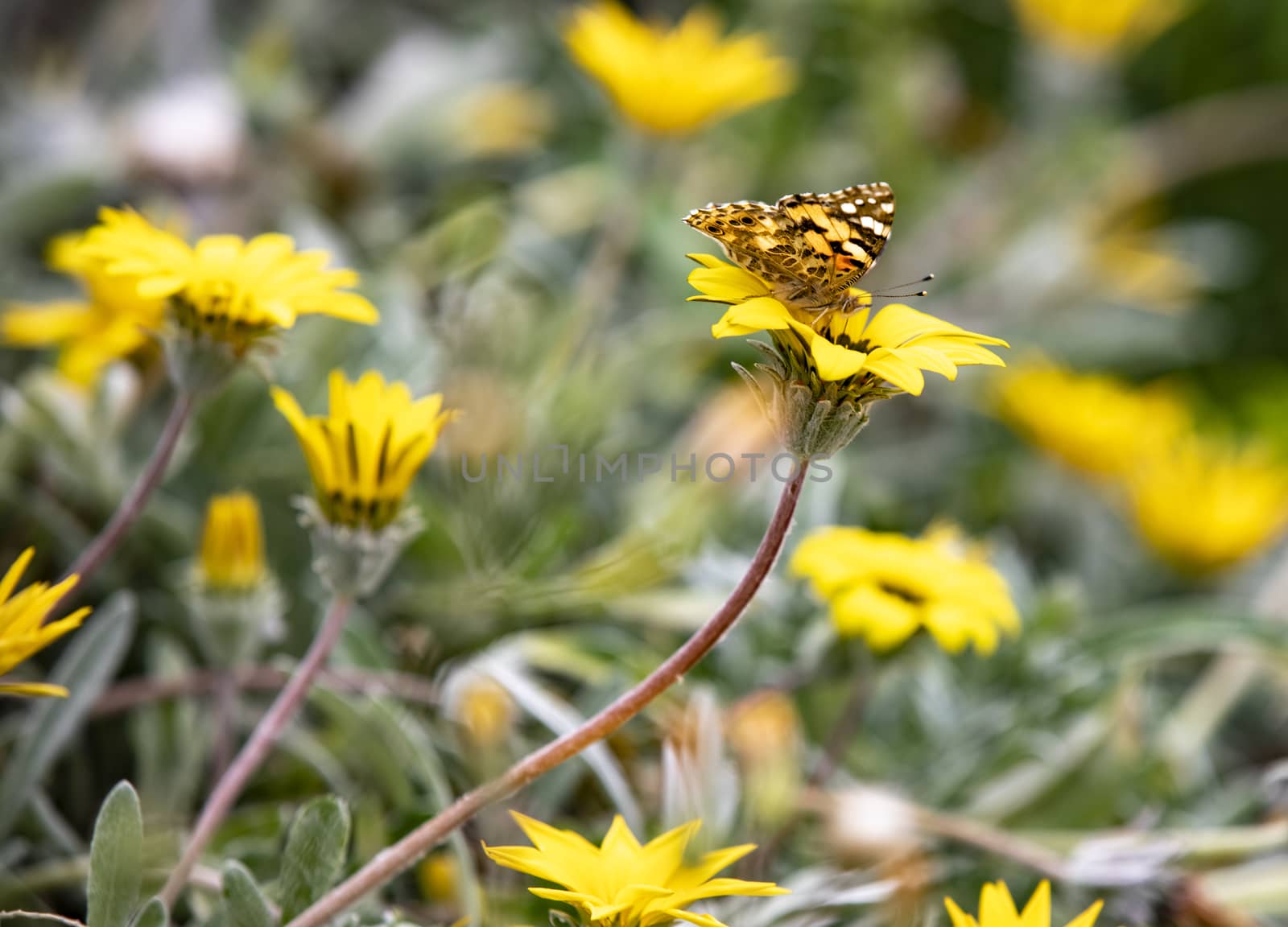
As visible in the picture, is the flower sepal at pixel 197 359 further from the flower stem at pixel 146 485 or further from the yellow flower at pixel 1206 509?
the yellow flower at pixel 1206 509

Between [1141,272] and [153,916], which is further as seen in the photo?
[1141,272]

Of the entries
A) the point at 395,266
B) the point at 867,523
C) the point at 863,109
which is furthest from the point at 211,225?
the point at 863,109

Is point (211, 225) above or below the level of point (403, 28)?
below

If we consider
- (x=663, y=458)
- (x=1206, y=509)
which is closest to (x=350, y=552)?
(x=663, y=458)

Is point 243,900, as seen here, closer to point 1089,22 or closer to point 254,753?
point 254,753

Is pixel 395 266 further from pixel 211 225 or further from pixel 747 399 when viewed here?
pixel 747 399

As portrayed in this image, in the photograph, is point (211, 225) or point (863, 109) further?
point (863, 109)
